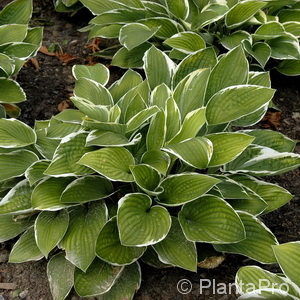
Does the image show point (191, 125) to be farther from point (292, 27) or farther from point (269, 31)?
point (292, 27)

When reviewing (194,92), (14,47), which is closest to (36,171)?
(194,92)

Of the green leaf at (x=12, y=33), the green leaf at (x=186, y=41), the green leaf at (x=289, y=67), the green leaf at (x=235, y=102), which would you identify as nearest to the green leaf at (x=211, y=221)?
the green leaf at (x=235, y=102)

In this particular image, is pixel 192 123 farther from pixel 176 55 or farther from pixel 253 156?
pixel 176 55

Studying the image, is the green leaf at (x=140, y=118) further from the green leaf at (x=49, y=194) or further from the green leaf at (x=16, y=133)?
the green leaf at (x=16, y=133)

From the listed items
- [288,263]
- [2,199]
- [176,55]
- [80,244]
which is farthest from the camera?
[176,55]

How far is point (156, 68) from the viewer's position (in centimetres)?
250

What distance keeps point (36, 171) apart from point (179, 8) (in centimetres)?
141

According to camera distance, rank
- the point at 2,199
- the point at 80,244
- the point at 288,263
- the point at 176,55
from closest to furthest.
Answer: the point at 288,263 → the point at 80,244 → the point at 2,199 → the point at 176,55

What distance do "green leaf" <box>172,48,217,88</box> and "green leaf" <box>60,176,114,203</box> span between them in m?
0.64

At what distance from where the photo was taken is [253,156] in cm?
226

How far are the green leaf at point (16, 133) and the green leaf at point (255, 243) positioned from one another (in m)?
0.96

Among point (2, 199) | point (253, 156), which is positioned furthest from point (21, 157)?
point (253, 156)

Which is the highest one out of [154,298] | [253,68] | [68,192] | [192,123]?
[192,123]

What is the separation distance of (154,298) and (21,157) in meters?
0.86
